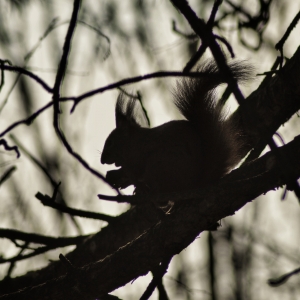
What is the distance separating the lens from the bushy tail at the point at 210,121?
2465 millimetres

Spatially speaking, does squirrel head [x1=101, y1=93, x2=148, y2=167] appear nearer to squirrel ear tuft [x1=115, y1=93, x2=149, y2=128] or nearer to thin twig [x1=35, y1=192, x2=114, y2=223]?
squirrel ear tuft [x1=115, y1=93, x2=149, y2=128]

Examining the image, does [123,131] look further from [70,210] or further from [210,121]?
[70,210]

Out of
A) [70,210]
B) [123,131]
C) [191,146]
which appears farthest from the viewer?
[123,131]

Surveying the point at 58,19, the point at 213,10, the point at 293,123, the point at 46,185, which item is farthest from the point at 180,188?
the point at 46,185

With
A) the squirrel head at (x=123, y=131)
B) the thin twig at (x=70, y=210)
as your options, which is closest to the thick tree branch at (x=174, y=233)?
the thin twig at (x=70, y=210)

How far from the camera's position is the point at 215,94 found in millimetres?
2582

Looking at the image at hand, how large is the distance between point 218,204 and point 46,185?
3639 mm

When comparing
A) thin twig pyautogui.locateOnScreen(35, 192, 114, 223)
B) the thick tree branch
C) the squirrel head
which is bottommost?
the thick tree branch

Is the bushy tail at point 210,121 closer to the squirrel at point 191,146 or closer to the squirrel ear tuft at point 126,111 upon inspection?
the squirrel at point 191,146

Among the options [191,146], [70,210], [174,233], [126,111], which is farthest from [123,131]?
[174,233]

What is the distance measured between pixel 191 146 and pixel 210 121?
16cm

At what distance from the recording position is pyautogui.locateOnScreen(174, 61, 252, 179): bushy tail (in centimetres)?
246

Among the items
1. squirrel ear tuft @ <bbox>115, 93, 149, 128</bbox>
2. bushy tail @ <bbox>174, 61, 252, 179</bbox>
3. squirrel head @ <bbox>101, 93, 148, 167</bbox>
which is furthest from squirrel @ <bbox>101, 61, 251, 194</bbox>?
squirrel ear tuft @ <bbox>115, 93, 149, 128</bbox>

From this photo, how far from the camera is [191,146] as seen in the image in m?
2.50
